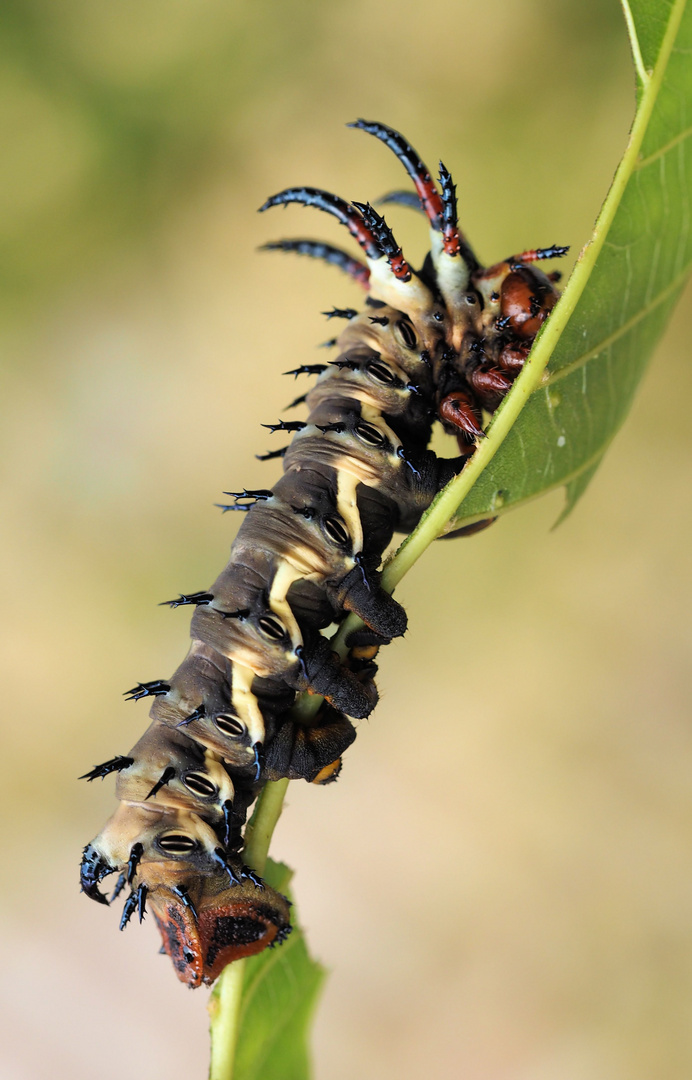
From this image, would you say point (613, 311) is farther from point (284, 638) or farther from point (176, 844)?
point (176, 844)

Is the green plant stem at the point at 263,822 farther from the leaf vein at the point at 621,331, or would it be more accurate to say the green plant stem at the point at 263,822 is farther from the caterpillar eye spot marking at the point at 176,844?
the leaf vein at the point at 621,331

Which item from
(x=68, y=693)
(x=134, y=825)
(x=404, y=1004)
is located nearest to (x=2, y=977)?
(x=68, y=693)

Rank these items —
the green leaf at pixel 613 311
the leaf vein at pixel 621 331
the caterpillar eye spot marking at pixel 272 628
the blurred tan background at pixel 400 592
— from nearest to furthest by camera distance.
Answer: the green leaf at pixel 613 311, the leaf vein at pixel 621 331, the caterpillar eye spot marking at pixel 272 628, the blurred tan background at pixel 400 592

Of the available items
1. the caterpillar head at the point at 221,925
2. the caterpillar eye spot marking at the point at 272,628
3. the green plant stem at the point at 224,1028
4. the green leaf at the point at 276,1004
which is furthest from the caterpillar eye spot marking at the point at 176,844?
the caterpillar eye spot marking at the point at 272,628

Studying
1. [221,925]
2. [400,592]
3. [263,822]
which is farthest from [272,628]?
[400,592]

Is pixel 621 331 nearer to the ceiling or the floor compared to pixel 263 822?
nearer to the ceiling
